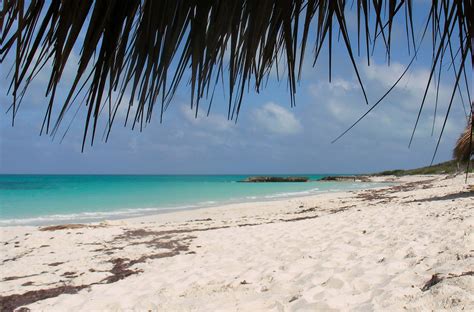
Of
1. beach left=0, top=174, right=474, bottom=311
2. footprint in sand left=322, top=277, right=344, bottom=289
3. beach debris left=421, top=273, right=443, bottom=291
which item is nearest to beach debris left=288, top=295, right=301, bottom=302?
beach left=0, top=174, right=474, bottom=311

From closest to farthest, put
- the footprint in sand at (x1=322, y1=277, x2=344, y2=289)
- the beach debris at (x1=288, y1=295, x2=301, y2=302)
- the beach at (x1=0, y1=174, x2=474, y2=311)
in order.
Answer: the beach at (x1=0, y1=174, x2=474, y2=311)
the beach debris at (x1=288, y1=295, x2=301, y2=302)
the footprint in sand at (x1=322, y1=277, x2=344, y2=289)

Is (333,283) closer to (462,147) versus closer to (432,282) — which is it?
(432,282)

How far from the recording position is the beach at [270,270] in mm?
2799

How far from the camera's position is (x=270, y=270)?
3959 mm

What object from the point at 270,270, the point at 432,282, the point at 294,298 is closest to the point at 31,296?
the point at 270,270

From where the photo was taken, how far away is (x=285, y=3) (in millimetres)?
684

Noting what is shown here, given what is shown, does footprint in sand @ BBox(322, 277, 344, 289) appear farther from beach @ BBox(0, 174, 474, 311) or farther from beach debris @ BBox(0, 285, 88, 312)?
beach debris @ BBox(0, 285, 88, 312)

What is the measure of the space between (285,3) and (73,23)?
375 mm

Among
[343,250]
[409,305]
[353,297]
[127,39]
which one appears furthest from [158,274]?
[127,39]

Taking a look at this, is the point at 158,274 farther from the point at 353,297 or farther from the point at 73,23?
the point at 73,23

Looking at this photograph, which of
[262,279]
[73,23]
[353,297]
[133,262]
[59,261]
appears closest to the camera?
[73,23]

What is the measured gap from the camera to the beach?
2.80 metres

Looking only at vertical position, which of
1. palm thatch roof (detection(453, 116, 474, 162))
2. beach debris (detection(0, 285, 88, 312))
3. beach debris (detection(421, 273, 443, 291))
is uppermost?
palm thatch roof (detection(453, 116, 474, 162))

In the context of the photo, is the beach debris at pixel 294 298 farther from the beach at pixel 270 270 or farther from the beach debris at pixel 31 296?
the beach debris at pixel 31 296
